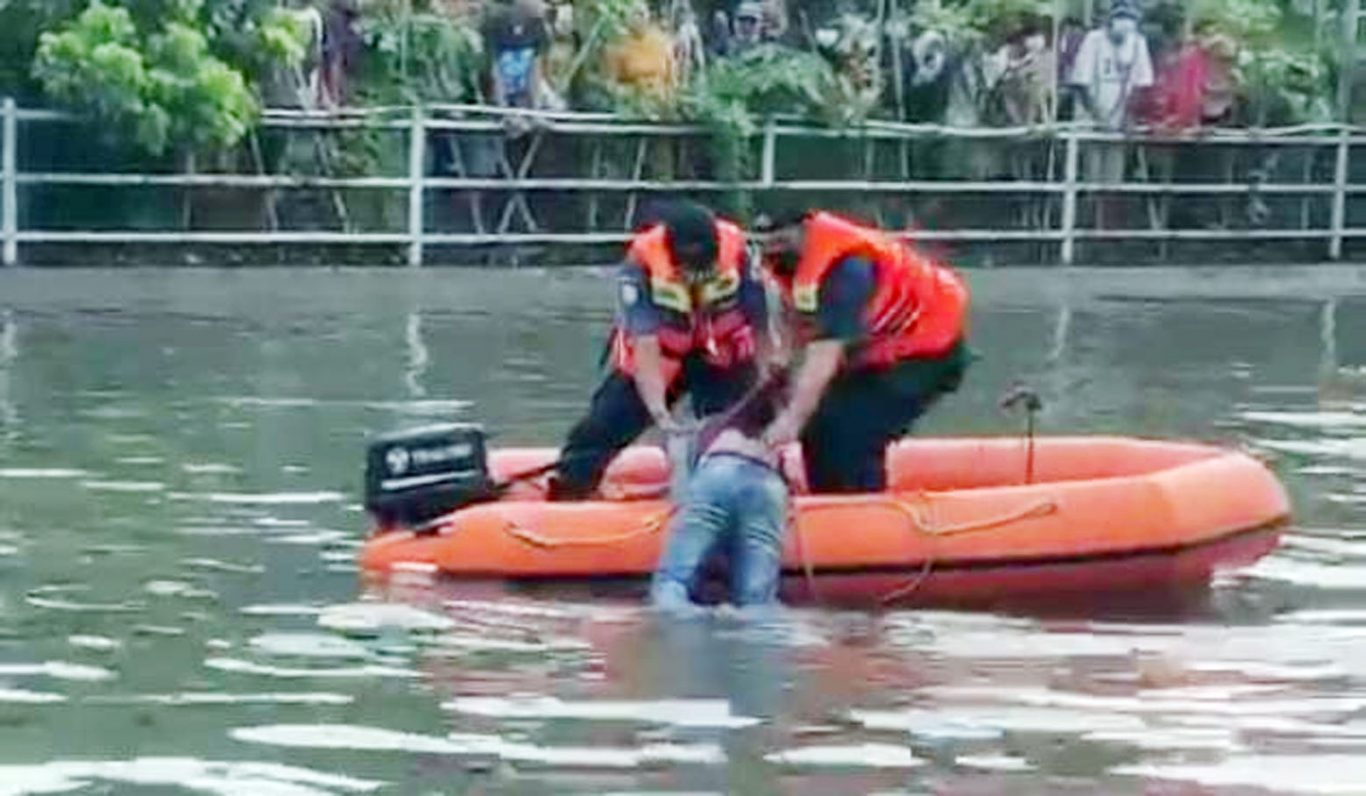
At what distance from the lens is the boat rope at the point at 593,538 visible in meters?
12.2

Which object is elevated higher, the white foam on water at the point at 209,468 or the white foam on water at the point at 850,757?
the white foam on water at the point at 850,757

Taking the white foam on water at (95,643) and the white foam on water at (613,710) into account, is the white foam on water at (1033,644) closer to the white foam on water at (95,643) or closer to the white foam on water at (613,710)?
the white foam on water at (613,710)

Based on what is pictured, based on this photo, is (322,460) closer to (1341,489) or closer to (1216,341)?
(1341,489)

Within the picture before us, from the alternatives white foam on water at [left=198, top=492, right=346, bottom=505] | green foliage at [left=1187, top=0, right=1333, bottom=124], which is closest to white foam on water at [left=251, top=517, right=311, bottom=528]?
white foam on water at [left=198, top=492, right=346, bottom=505]

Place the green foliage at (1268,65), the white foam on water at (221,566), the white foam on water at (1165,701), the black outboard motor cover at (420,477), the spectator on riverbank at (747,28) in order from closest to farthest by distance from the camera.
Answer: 1. the white foam on water at (1165,701)
2. the white foam on water at (221,566)
3. the black outboard motor cover at (420,477)
4. the spectator on riverbank at (747,28)
5. the green foliage at (1268,65)

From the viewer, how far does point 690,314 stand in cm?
1241

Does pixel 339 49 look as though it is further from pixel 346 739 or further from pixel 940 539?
pixel 346 739

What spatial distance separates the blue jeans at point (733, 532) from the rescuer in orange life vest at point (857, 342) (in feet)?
0.69

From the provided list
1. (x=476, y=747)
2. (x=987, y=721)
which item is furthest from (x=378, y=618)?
(x=987, y=721)

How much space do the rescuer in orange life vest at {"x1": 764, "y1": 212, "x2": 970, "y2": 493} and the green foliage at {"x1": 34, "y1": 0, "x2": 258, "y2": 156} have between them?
1243 cm

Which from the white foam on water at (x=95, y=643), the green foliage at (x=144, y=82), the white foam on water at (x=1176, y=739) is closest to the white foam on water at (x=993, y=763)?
the white foam on water at (x=1176, y=739)

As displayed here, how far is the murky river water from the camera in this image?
9.39 metres

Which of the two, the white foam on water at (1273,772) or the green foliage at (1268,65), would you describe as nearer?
the white foam on water at (1273,772)

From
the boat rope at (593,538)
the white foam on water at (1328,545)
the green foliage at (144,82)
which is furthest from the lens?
the green foliage at (144,82)
